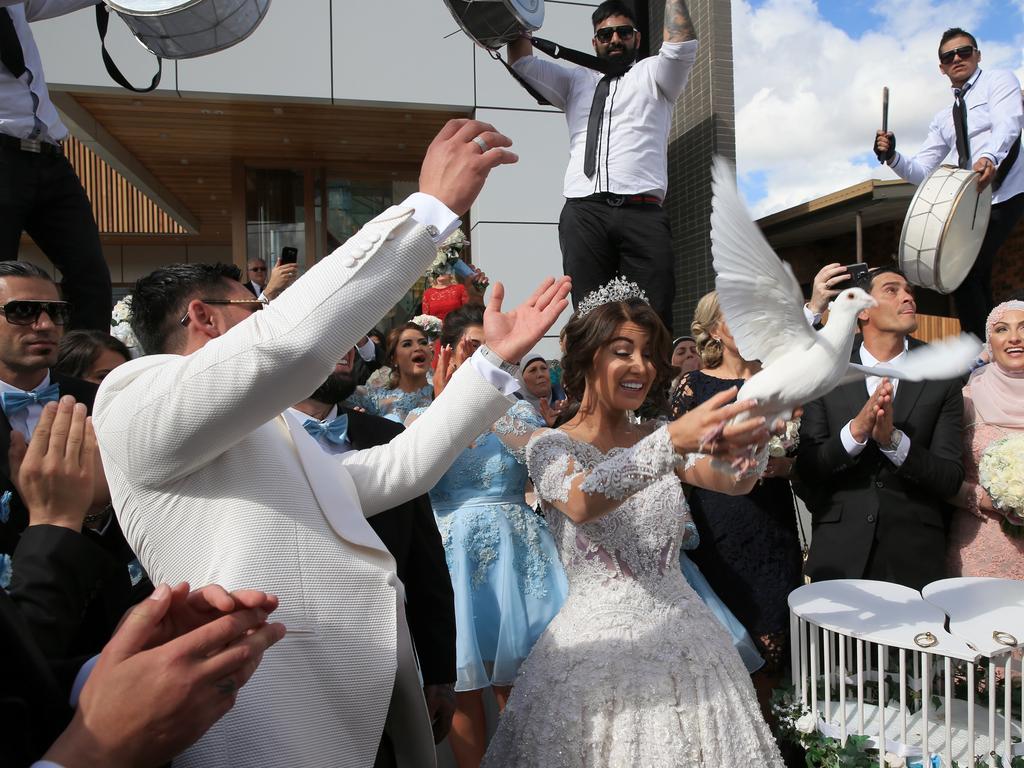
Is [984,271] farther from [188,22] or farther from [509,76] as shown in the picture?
[188,22]

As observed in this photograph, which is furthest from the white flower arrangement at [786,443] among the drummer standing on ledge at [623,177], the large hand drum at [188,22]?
the large hand drum at [188,22]

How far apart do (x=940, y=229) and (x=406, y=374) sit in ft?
10.2

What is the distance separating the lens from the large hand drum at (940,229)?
421 cm

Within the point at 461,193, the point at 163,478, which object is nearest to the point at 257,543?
the point at 163,478

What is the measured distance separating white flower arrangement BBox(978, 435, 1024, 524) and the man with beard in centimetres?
212

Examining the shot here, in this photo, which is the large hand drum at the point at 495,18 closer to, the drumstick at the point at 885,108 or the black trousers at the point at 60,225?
the black trousers at the point at 60,225

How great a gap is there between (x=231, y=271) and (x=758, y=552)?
7.98 ft

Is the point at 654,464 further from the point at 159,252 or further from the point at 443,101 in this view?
the point at 159,252

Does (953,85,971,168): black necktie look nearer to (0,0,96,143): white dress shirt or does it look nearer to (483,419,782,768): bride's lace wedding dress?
(483,419,782,768): bride's lace wedding dress

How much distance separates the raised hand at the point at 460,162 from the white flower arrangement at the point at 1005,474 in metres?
2.47

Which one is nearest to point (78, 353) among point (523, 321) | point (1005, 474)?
point (523, 321)

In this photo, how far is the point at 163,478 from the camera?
1247 mm

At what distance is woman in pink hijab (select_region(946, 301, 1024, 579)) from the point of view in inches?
121

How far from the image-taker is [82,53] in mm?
6555
